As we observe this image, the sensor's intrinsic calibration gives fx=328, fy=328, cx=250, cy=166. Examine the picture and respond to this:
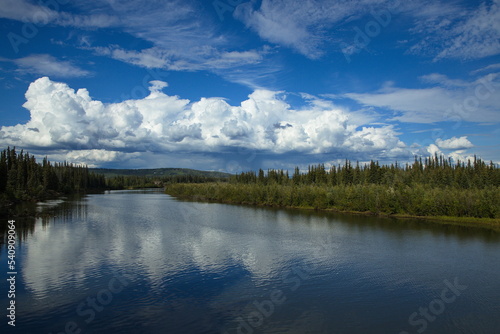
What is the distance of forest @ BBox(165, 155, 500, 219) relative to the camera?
72188 millimetres

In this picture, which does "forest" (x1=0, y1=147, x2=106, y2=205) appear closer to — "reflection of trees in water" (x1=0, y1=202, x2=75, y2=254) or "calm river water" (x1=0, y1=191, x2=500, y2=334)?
"reflection of trees in water" (x1=0, y1=202, x2=75, y2=254)

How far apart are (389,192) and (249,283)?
67.6 m

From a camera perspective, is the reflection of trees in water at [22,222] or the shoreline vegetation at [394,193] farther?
the shoreline vegetation at [394,193]

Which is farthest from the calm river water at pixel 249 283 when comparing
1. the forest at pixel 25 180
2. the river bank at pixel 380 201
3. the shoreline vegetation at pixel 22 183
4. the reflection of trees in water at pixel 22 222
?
the forest at pixel 25 180

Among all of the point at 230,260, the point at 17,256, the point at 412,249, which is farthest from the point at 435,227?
the point at 17,256

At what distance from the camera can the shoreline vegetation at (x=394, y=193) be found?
230ft

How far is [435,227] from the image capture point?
6188 cm

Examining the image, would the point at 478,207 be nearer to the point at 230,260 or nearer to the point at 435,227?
the point at 435,227

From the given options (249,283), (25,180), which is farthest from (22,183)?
(249,283)

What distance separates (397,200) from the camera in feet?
269

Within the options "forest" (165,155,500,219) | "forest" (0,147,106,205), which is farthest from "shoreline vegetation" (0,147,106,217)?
"forest" (165,155,500,219)

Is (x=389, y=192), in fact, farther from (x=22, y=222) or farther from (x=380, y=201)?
(x=22, y=222)

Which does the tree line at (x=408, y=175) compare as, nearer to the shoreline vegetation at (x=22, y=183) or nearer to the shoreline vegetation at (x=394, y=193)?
the shoreline vegetation at (x=394, y=193)

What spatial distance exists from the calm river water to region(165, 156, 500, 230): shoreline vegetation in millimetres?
23198
